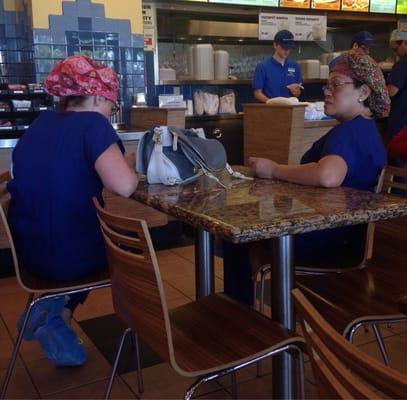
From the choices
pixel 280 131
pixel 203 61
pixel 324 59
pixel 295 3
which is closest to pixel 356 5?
pixel 324 59

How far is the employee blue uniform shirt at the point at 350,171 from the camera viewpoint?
1962 millimetres

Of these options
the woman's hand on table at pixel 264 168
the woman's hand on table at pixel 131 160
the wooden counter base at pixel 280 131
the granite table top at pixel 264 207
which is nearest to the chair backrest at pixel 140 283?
the granite table top at pixel 264 207

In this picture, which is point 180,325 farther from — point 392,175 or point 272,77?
point 272,77

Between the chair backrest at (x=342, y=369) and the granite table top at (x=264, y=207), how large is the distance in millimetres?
494

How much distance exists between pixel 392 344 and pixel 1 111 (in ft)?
9.07

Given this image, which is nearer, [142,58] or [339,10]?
[142,58]

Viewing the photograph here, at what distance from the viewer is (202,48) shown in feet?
19.3

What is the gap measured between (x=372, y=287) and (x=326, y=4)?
18.3 ft

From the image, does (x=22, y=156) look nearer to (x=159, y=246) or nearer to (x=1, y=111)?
(x=1, y=111)

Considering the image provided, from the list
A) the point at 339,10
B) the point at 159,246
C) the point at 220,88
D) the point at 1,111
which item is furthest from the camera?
the point at 339,10

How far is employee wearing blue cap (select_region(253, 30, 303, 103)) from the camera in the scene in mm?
5680

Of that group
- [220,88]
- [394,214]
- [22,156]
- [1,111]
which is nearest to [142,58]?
[1,111]

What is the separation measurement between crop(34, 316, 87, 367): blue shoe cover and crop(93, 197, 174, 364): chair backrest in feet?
3.06

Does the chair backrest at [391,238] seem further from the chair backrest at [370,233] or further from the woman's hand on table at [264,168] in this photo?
the woman's hand on table at [264,168]
